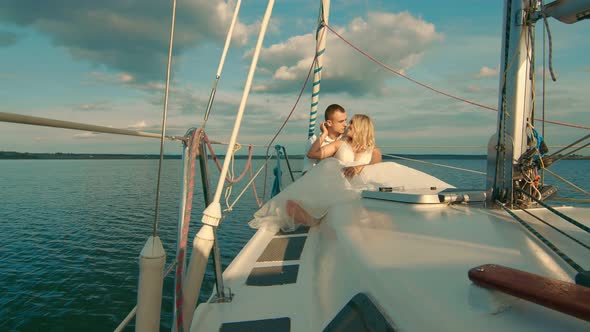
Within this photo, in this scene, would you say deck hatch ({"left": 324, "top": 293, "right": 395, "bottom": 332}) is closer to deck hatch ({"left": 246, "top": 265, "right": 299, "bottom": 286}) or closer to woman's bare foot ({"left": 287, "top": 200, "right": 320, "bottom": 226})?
deck hatch ({"left": 246, "top": 265, "right": 299, "bottom": 286})

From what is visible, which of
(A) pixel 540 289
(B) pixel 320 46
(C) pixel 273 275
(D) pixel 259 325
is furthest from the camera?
(B) pixel 320 46

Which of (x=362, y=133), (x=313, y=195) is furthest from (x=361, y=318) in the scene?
(x=362, y=133)

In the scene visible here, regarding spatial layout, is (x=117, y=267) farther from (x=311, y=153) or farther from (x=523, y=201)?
(x=523, y=201)

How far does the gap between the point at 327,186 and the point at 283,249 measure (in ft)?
2.27

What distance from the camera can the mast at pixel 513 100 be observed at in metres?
2.02

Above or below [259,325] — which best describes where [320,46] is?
above

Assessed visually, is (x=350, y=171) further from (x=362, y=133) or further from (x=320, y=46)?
(x=320, y=46)

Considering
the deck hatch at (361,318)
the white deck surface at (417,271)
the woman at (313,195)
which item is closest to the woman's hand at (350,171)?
the woman at (313,195)

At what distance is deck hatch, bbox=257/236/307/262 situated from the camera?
8.00 feet

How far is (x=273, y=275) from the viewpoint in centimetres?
214

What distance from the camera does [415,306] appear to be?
3.09ft

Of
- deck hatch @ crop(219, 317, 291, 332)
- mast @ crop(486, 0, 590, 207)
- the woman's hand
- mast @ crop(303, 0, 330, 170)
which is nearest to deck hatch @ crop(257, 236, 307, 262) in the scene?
deck hatch @ crop(219, 317, 291, 332)

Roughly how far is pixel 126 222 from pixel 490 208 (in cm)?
1288

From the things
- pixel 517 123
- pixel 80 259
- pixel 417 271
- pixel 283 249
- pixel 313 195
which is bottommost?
pixel 80 259
